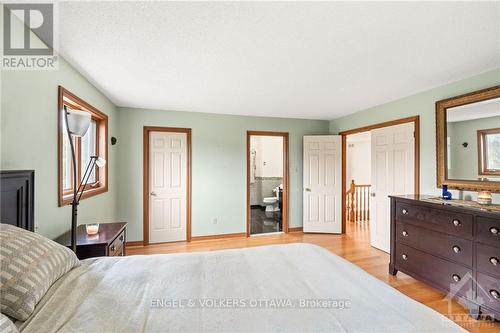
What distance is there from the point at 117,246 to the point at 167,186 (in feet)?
6.06

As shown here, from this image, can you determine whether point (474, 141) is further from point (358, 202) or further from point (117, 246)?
point (117, 246)

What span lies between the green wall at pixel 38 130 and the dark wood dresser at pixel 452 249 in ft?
11.7

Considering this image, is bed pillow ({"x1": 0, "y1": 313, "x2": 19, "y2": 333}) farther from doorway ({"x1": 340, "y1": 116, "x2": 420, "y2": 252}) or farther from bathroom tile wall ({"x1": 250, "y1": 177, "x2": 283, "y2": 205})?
bathroom tile wall ({"x1": 250, "y1": 177, "x2": 283, "y2": 205})

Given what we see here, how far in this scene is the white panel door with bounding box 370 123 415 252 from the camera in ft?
10.6

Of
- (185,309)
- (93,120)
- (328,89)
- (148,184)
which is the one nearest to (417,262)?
(328,89)

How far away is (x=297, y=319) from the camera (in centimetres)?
90

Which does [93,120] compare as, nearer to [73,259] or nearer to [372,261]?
[73,259]

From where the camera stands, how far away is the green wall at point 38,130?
4.79 ft

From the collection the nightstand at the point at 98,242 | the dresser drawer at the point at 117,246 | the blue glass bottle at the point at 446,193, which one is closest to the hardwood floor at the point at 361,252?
the blue glass bottle at the point at 446,193

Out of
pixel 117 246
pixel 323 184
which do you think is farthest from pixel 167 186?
pixel 323 184

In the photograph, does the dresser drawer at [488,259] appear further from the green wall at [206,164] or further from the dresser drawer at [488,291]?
the green wall at [206,164]

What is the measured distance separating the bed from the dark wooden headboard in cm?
55

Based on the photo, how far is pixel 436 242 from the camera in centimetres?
232

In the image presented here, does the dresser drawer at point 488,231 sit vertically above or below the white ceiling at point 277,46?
below
